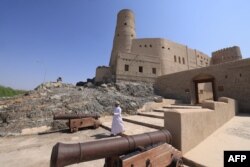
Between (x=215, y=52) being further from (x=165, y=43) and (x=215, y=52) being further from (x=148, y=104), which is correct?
(x=148, y=104)

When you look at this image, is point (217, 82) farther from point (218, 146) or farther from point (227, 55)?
point (227, 55)

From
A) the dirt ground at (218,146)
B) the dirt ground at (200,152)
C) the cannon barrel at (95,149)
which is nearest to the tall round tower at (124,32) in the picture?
the dirt ground at (200,152)

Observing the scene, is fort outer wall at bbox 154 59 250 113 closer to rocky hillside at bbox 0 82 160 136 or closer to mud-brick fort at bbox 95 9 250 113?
mud-brick fort at bbox 95 9 250 113

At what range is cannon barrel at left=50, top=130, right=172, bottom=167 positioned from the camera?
1.89 meters

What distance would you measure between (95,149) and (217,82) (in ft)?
38.5

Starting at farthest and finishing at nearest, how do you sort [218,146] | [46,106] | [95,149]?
[46,106] → [218,146] → [95,149]

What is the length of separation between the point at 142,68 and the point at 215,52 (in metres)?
20.2

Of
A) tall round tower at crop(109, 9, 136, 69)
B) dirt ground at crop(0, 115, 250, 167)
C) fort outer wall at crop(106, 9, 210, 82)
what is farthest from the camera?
tall round tower at crop(109, 9, 136, 69)

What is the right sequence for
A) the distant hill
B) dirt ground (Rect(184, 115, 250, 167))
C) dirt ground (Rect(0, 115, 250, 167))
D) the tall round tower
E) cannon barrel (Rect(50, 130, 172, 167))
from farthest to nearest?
the tall round tower, the distant hill, dirt ground (Rect(0, 115, 250, 167)), dirt ground (Rect(184, 115, 250, 167)), cannon barrel (Rect(50, 130, 172, 167))

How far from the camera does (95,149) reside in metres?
2.20

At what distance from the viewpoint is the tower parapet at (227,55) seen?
25.3m

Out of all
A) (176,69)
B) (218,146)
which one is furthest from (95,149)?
(176,69)

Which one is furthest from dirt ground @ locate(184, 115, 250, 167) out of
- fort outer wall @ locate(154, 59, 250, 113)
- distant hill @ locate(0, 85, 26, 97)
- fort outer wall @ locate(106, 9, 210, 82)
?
distant hill @ locate(0, 85, 26, 97)

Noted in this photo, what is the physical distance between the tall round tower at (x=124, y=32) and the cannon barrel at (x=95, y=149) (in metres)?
19.7
